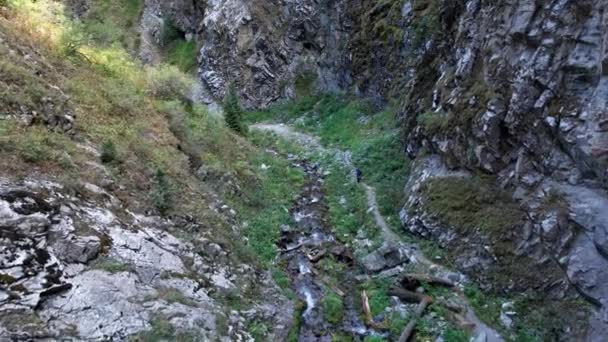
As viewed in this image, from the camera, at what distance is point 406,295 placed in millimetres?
13617

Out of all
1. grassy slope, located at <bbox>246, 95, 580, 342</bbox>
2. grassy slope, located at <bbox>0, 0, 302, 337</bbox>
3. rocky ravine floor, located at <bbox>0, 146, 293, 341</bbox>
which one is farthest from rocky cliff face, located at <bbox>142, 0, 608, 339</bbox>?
rocky ravine floor, located at <bbox>0, 146, 293, 341</bbox>

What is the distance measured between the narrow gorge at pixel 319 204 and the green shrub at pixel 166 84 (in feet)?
0.38

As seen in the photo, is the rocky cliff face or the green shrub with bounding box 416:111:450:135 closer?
the rocky cliff face

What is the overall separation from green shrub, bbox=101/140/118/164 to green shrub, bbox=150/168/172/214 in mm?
1373

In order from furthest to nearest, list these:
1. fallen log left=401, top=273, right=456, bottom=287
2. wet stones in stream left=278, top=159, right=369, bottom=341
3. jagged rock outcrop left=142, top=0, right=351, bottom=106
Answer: jagged rock outcrop left=142, top=0, right=351, bottom=106, fallen log left=401, top=273, right=456, bottom=287, wet stones in stream left=278, top=159, right=369, bottom=341

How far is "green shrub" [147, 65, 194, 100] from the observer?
2178 centimetres

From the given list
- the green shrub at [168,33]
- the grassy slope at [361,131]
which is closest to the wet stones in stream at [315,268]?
the grassy slope at [361,131]

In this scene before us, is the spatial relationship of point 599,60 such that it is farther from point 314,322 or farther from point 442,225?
point 314,322

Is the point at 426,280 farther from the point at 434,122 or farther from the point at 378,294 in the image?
the point at 434,122

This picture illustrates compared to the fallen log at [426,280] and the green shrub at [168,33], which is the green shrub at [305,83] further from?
the fallen log at [426,280]

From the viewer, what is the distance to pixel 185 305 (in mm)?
10508

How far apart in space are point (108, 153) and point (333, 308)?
316 inches

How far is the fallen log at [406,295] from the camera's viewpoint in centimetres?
1340

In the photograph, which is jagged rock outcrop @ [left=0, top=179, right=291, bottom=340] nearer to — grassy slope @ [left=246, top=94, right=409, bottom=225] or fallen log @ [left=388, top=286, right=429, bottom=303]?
fallen log @ [left=388, top=286, right=429, bottom=303]
